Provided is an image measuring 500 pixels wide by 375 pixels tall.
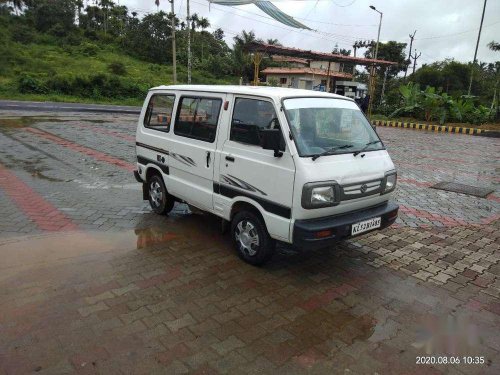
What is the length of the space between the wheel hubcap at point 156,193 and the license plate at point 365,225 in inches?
122

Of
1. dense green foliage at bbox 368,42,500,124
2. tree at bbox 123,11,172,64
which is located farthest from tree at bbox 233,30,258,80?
dense green foliage at bbox 368,42,500,124

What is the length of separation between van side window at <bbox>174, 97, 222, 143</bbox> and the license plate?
1.97 meters

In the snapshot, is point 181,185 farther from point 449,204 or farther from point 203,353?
point 449,204

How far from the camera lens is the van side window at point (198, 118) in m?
4.92

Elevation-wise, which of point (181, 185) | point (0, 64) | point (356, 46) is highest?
point (356, 46)

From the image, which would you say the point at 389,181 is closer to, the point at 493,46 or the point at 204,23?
the point at 493,46

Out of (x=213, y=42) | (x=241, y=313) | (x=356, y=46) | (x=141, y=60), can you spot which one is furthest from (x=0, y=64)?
(x=241, y=313)

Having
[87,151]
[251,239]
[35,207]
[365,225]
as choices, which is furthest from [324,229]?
[87,151]

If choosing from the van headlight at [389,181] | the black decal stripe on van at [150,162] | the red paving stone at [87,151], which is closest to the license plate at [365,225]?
the van headlight at [389,181]

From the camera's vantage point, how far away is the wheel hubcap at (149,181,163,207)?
6.17 m

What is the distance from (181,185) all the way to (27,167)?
17.6ft

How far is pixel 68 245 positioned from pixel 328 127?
3.48m

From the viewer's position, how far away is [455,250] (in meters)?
5.31

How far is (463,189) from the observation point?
8.58 meters
